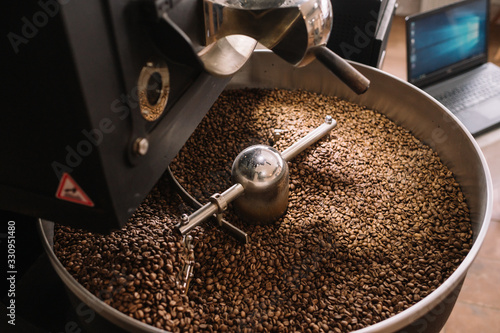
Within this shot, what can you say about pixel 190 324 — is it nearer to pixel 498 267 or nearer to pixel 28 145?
pixel 28 145

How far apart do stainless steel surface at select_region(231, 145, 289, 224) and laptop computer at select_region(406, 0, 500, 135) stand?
3.63 feet

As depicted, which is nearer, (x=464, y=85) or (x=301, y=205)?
(x=301, y=205)

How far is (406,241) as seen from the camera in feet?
3.50

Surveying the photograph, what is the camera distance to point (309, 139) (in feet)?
4.08

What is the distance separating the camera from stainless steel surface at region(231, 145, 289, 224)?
1.03 metres

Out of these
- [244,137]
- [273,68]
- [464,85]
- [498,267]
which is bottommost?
[498,267]

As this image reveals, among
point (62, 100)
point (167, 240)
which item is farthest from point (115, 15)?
point (167, 240)

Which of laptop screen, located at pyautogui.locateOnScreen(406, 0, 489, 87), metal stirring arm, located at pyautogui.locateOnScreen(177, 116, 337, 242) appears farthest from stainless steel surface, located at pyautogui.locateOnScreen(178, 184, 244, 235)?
laptop screen, located at pyautogui.locateOnScreen(406, 0, 489, 87)

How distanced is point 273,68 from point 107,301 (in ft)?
3.04

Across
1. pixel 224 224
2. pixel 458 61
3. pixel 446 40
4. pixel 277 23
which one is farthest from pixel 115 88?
pixel 458 61

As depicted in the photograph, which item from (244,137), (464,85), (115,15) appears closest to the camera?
(115,15)

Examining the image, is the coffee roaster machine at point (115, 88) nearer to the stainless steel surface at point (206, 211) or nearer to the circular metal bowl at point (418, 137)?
the circular metal bowl at point (418, 137)

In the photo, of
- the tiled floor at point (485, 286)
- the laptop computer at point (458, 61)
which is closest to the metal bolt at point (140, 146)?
the tiled floor at point (485, 286)

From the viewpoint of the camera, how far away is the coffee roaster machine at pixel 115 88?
516mm
